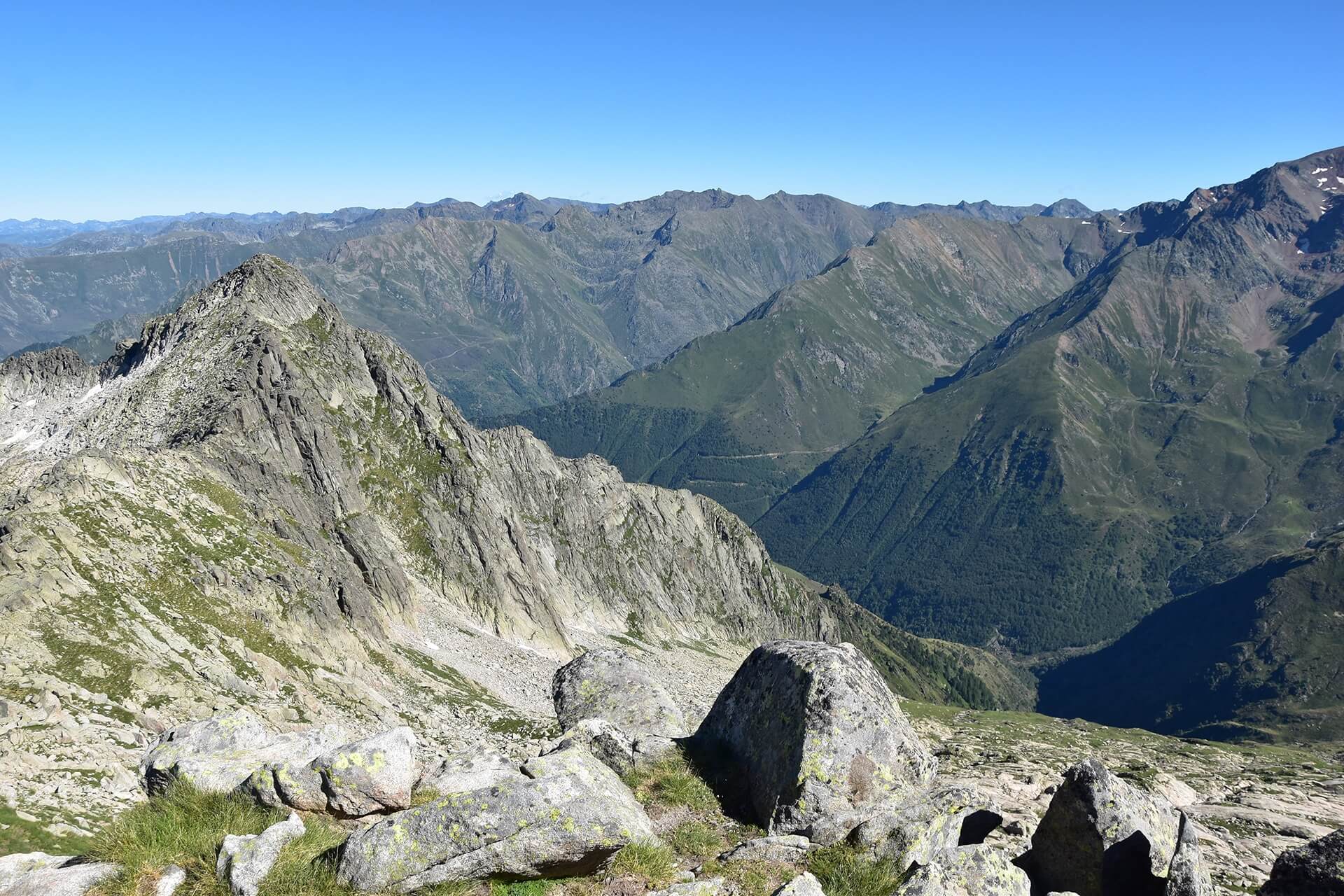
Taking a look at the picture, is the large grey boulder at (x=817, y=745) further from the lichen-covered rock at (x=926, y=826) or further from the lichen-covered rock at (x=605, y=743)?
the lichen-covered rock at (x=605, y=743)

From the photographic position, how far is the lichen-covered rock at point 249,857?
16891 millimetres

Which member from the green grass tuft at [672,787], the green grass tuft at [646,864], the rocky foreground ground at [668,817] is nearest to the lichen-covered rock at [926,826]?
the rocky foreground ground at [668,817]

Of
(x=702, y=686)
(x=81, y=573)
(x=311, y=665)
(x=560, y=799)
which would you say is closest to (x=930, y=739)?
(x=702, y=686)

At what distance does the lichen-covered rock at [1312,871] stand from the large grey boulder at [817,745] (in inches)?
329

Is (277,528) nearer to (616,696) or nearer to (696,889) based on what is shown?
(616,696)

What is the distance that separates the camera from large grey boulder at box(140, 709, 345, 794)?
22.8 m

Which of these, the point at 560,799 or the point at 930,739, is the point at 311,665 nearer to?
the point at 560,799

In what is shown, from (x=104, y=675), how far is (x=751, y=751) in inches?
1608

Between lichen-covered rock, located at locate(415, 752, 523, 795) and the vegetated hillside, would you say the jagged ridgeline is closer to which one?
the vegetated hillside

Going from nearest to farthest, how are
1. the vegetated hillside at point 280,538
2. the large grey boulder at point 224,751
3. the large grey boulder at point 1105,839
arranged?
the large grey boulder at point 1105,839 → the large grey boulder at point 224,751 → the vegetated hillside at point 280,538

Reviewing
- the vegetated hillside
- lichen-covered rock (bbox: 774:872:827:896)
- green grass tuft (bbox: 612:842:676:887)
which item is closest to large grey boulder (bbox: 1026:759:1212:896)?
lichen-covered rock (bbox: 774:872:827:896)

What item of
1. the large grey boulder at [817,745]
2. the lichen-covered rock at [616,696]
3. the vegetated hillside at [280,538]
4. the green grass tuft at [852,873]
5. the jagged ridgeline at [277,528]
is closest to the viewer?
the green grass tuft at [852,873]

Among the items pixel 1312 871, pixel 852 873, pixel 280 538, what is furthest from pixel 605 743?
pixel 280 538

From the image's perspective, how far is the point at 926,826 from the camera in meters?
21.1
